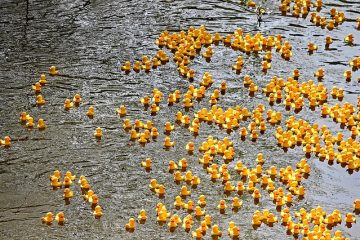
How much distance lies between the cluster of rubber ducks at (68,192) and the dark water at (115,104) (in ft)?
0.32

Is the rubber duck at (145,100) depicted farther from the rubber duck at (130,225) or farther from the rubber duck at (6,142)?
the rubber duck at (130,225)

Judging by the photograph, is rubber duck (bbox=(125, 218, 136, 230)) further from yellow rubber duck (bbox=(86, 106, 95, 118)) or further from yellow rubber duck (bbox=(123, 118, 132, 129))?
yellow rubber duck (bbox=(86, 106, 95, 118))

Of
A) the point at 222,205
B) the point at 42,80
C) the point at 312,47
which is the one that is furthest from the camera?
the point at 312,47

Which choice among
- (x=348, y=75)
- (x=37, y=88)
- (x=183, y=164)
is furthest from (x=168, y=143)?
(x=348, y=75)

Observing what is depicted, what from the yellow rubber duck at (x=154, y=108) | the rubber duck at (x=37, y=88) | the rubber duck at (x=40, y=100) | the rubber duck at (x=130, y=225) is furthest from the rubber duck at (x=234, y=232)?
the rubber duck at (x=37, y=88)

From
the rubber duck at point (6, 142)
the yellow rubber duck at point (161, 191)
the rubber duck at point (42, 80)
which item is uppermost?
the rubber duck at point (42, 80)

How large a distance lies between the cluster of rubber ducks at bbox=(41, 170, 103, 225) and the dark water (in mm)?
99

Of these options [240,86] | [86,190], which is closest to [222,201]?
[86,190]

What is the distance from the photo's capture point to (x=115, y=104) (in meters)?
13.7

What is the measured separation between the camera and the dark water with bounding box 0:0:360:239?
35.9ft

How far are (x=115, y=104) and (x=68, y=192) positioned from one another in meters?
2.91

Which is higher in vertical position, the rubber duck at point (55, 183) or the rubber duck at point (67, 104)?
the rubber duck at point (67, 104)

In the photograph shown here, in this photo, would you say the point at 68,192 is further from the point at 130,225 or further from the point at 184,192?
the point at 184,192

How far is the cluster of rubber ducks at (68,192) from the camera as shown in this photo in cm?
1065
